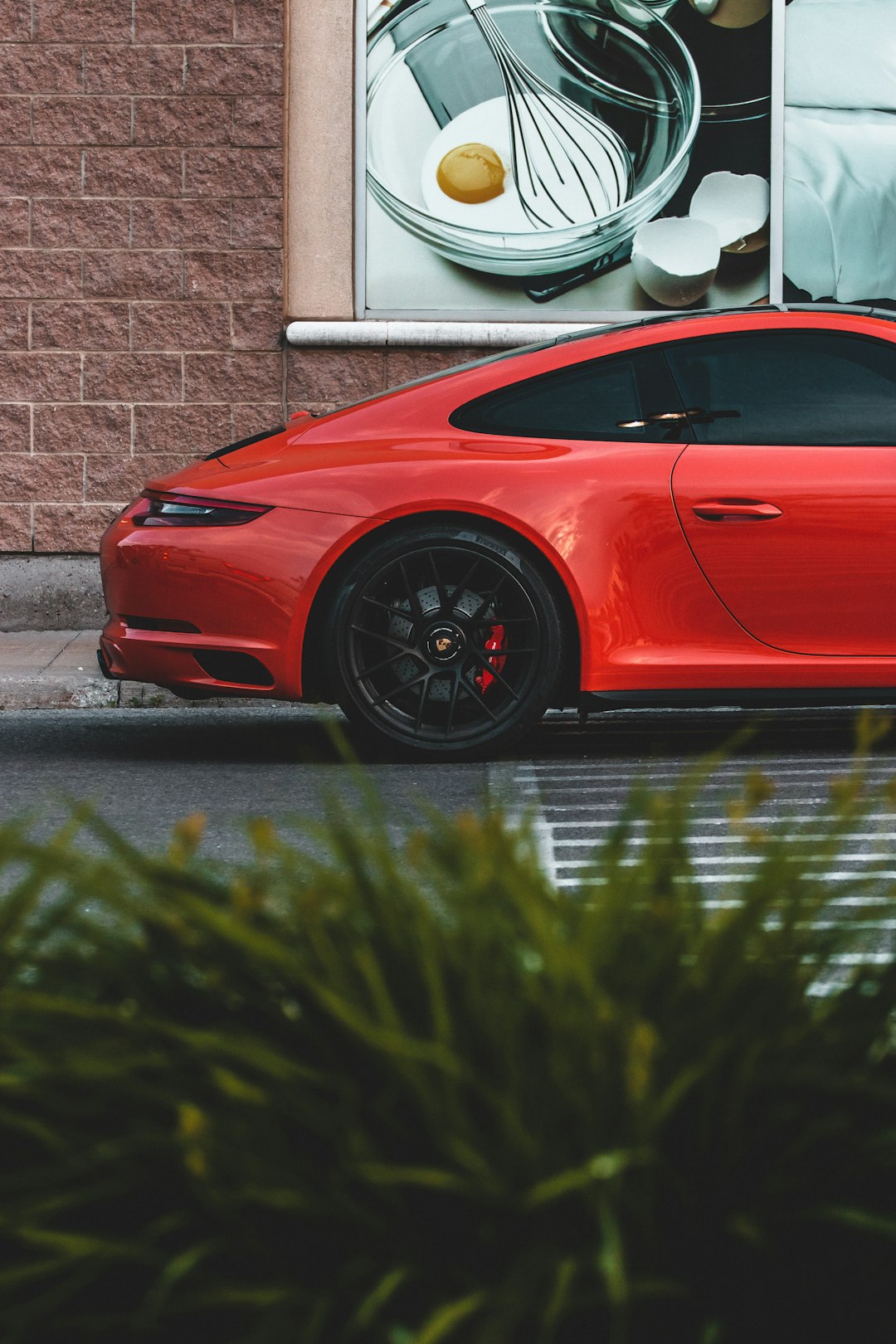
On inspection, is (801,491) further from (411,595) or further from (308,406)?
(308,406)

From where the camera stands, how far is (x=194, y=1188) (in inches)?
52.6

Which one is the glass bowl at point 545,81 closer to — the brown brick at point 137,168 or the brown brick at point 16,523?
the brown brick at point 137,168

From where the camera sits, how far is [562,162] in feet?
35.3

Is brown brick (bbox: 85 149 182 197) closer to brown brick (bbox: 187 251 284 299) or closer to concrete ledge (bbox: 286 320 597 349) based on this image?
brown brick (bbox: 187 251 284 299)

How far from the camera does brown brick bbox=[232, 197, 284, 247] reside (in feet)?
33.8

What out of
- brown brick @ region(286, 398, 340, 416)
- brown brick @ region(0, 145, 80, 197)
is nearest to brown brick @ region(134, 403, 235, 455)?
brown brick @ region(286, 398, 340, 416)

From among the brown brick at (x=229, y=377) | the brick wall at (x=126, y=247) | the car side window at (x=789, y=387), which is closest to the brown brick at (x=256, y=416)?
the brown brick at (x=229, y=377)

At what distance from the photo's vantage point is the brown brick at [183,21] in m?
10.2

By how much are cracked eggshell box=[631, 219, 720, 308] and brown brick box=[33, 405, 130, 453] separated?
10.7ft

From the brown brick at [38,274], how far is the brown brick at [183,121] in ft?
2.73

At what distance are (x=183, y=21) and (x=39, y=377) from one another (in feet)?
7.31

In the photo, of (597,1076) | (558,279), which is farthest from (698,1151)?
(558,279)

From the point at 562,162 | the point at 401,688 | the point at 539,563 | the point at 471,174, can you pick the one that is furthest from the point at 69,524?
the point at 539,563

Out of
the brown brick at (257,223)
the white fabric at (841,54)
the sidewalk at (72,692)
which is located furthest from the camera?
the white fabric at (841,54)
